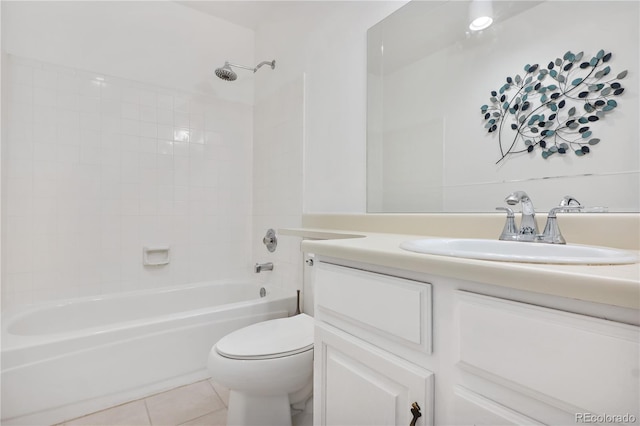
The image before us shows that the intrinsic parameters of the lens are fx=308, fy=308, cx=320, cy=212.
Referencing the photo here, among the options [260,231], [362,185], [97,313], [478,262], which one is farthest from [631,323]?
[97,313]

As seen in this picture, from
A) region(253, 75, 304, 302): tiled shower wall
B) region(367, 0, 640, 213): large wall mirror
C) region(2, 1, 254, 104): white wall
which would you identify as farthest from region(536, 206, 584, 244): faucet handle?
region(2, 1, 254, 104): white wall

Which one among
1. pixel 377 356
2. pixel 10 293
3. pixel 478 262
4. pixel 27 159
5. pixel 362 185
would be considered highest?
pixel 27 159

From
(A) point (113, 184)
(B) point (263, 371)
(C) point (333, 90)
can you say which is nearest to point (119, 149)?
(A) point (113, 184)

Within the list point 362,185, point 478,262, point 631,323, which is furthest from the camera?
point 362,185

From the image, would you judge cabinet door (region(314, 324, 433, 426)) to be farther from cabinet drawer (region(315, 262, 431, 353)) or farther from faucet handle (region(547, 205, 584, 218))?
faucet handle (region(547, 205, 584, 218))

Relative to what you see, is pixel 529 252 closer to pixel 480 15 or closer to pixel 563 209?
pixel 563 209

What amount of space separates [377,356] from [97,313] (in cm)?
197

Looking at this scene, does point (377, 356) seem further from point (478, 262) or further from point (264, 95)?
point (264, 95)

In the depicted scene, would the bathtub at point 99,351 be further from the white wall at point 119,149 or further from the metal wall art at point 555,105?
the metal wall art at point 555,105

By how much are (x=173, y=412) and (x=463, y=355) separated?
4.73ft

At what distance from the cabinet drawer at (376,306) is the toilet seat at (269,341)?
15.9 inches

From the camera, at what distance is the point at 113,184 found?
202 centimetres

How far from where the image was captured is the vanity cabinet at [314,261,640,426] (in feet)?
1.31

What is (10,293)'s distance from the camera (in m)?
1.72
